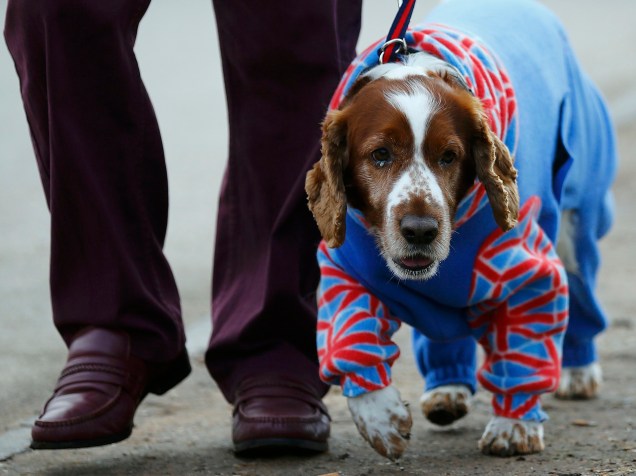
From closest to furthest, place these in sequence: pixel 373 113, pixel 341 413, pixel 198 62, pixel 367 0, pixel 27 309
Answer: pixel 373 113 → pixel 341 413 → pixel 27 309 → pixel 198 62 → pixel 367 0

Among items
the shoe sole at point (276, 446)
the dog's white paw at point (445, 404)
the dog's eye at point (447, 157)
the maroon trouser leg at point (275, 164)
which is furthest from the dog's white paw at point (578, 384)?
the dog's eye at point (447, 157)

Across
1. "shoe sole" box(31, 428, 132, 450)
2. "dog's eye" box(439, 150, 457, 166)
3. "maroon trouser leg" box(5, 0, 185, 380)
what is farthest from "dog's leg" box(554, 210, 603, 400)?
"shoe sole" box(31, 428, 132, 450)

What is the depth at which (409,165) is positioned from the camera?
3.12 m

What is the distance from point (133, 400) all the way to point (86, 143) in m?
0.69

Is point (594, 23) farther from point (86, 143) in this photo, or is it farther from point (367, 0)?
point (86, 143)

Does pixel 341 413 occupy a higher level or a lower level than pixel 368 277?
lower

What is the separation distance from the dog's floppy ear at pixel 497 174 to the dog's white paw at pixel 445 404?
0.78m

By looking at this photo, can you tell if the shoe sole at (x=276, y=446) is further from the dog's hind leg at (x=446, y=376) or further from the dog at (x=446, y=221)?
the dog's hind leg at (x=446, y=376)

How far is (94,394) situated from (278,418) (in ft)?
1.60

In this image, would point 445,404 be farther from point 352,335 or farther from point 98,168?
point 98,168

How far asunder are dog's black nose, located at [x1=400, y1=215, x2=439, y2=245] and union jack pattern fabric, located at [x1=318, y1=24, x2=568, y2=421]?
0.23 meters

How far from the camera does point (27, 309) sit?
209 inches

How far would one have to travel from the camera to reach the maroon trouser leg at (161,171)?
11.1 feet

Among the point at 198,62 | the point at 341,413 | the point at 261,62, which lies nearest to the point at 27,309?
the point at 341,413
